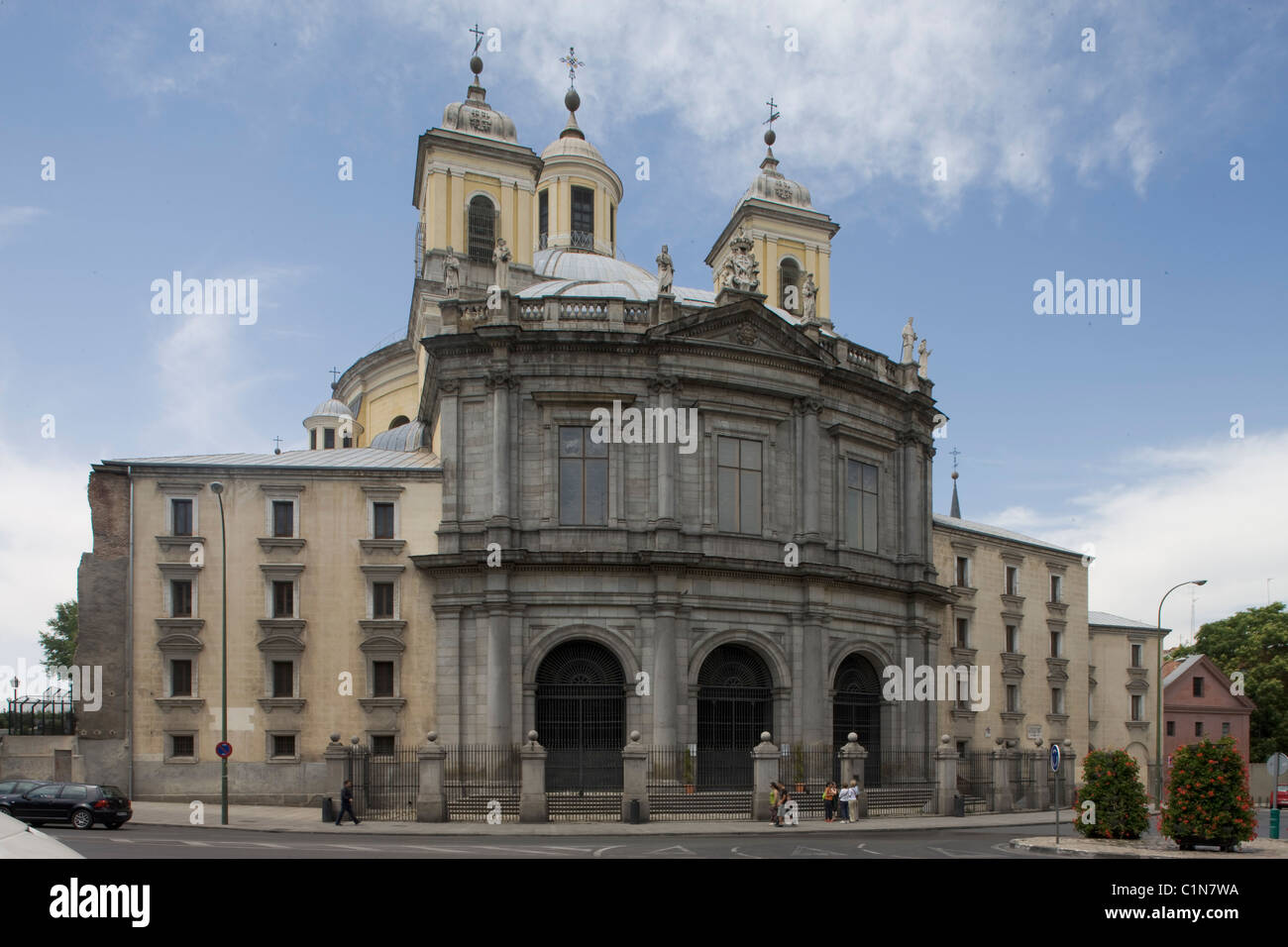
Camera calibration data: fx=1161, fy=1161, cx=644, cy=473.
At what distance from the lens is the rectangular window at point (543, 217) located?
61250 mm

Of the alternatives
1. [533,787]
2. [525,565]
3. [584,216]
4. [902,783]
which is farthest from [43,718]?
[584,216]

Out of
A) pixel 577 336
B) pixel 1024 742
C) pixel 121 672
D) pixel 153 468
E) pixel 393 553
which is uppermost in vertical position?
pixel 577 336

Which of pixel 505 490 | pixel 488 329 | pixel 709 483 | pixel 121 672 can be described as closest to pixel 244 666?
pixel 121 672

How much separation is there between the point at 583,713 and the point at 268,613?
1095cm

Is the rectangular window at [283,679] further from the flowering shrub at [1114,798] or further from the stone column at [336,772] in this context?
the flowering shrub at [1114,798]

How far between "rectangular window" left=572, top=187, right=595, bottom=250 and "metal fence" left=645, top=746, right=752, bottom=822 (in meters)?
31.5

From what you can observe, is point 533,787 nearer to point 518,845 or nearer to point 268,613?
point 518,845

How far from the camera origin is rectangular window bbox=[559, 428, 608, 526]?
130 feet

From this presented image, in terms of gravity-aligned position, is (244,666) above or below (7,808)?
above

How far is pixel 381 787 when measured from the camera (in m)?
34.0

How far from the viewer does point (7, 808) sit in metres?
29.8

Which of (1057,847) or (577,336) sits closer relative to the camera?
(1057,847)
